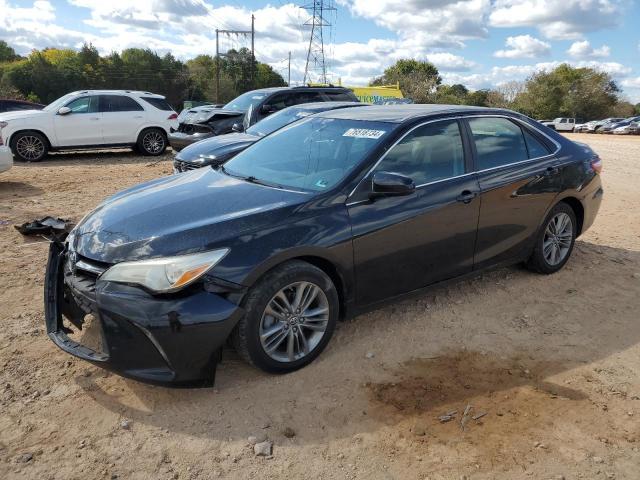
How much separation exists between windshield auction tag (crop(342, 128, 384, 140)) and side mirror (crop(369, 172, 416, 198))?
0.47 m

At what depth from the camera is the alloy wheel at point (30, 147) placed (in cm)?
1231

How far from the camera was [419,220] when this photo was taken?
3.75 meters

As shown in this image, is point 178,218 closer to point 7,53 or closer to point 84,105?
point 84,105

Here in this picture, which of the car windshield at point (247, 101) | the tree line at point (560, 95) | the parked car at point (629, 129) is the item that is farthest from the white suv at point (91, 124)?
the tree line at point (560, 95)

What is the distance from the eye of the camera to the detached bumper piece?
280 centimetres

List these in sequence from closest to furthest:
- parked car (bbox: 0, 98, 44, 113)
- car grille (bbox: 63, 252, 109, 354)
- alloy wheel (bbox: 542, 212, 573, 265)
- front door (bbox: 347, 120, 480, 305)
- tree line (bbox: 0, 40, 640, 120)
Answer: car grille (bbox: 63, 252, 109, 354) → front door (bbox: 347, 120, 480, 305) → alloy wheel (bbox: 542, 212, 573, 265) → parked car (bbox: 0, 98, 44, 113) → tree line (bbox: 0, 40, 640, 120)

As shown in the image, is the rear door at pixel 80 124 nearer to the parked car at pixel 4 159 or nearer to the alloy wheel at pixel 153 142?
the alloy wheel at pixel 153 142

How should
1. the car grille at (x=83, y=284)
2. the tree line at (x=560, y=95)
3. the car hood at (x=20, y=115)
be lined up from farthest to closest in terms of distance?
the tree line at (x=560, y=95) < the car hood at (x=20, y=115) < the car grille at (x=83, y=284)

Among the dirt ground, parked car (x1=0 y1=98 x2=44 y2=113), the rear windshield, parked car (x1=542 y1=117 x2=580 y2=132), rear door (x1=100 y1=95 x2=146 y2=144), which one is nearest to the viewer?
the dirt ground

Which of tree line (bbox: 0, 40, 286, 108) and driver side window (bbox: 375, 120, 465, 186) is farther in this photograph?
tree line (bbox: 0, 40, 286, 108)

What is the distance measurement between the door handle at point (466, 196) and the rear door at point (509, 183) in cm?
13

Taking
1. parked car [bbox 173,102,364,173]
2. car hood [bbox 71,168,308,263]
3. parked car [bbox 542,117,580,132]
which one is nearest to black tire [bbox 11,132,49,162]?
parked car [bbox 173,102,364,173]

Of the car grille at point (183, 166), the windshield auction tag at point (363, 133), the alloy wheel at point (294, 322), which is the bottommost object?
the alloy wheel at point (294, 322)

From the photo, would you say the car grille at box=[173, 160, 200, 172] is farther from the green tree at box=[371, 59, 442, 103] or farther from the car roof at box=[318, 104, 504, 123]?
the green tree at box=[371, 59, 442, 103]
